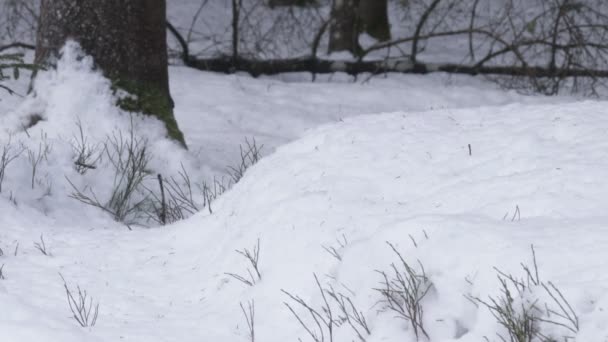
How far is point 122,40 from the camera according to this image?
6242 millimetres

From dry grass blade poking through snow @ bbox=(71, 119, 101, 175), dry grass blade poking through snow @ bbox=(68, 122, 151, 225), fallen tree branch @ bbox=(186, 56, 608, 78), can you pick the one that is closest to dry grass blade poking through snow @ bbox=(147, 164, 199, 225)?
dry grass blade poking through snow @ bbox=(68, 122, 151, 225)

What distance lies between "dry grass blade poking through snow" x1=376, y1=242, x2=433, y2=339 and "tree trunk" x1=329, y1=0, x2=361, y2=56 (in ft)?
26.9

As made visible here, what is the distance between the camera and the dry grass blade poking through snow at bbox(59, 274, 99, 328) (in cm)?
328

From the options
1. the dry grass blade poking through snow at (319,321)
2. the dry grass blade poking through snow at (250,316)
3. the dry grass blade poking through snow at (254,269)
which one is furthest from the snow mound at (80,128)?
the dry grass blade poking through snow at (319,321)

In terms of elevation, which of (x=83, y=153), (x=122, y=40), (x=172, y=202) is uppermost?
(x=122, y=40)

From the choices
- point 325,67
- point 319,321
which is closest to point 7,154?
point 319,321

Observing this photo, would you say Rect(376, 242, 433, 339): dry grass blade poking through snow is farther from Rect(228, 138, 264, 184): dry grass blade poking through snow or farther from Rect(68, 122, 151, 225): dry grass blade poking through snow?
Rect(68, 122, 151, 225): dry grass blade poking through snow

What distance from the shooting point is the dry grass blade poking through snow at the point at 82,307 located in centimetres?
328

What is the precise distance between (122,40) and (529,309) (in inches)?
175

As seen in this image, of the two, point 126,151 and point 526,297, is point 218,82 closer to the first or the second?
point 126,151

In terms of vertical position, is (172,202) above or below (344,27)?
below

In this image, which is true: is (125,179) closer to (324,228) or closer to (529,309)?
(324,228)

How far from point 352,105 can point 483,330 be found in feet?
21.7

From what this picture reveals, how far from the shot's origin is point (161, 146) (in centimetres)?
624
